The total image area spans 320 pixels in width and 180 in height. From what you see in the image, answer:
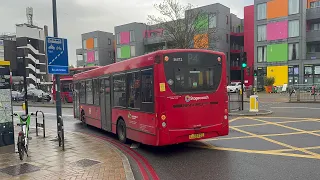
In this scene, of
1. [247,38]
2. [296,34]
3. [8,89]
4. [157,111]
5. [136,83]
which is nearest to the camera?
[157,111]

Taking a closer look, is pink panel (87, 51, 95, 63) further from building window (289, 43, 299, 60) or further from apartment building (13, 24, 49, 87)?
building window (289, 43, 299, 60)

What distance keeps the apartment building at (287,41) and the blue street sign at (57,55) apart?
128ft

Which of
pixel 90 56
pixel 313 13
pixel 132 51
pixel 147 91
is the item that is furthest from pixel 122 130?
pixel 90 56

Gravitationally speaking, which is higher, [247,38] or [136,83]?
[247,38]

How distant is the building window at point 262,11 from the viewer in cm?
4494

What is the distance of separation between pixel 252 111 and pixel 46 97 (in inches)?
1119

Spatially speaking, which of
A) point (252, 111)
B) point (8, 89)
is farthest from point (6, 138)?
point (252, 111)

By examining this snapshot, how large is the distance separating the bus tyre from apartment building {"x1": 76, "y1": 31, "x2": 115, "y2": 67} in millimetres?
60912

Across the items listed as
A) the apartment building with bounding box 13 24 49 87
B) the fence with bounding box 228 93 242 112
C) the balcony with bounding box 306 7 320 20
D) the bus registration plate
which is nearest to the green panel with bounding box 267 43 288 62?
the balcony with bounding box 306 7 320 20

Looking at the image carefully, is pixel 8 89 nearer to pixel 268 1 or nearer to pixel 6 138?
pixel 6 138

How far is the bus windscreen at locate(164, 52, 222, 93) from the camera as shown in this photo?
7.68 m

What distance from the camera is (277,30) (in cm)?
4394

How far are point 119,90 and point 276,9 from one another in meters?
41.1

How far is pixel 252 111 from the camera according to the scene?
1691cm
